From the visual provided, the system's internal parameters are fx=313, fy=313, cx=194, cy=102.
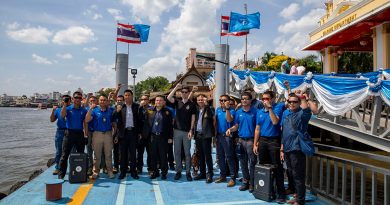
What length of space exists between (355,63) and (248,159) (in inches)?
951

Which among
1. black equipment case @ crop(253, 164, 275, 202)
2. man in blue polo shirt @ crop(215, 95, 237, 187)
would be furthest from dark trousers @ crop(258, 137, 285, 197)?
man in blue polo shirt @ crop(215, 95, 237, 187)

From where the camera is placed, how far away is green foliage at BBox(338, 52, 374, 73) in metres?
25.8

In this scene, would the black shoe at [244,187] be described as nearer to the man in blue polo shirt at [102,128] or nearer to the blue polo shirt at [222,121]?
the blue polo shirt at [222,121]

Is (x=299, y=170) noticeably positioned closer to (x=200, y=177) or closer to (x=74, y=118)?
(x=200, y=177)

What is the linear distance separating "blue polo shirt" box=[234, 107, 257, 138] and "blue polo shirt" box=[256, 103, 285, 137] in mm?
249

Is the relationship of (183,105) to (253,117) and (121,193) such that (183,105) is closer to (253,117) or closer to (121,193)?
(253,117)

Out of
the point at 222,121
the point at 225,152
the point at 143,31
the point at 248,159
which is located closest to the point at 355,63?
the point at 143,31

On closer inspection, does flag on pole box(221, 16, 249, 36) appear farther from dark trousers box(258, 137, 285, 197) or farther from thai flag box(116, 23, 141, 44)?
dark trousers box(258, 137, 285, 197)

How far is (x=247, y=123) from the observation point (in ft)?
18.2

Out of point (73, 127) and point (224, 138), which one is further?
point (73, 127)

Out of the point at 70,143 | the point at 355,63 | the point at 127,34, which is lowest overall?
the point at 70,143

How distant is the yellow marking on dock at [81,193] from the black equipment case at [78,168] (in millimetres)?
211

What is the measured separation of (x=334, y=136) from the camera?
17.8 metres

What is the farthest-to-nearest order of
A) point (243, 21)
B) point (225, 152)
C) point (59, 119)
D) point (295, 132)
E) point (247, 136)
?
point (243, 21), point (59, 119), point (225, 152), point (247, 136), point (295, 132)
